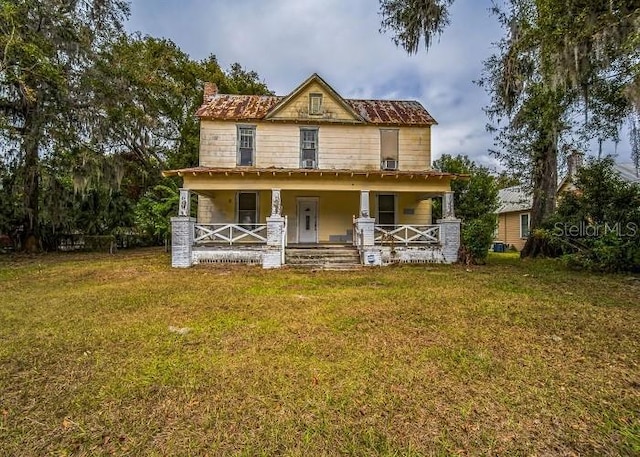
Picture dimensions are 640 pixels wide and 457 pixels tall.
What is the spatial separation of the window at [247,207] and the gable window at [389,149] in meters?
5.52

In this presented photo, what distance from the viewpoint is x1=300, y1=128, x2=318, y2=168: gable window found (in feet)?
44.3

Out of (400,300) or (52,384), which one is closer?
(52,384)

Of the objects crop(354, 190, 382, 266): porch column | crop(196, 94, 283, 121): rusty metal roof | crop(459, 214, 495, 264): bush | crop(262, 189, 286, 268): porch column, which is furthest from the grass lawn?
crop(196, 94, 283, 121): rusty metal roof

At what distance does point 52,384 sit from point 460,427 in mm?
3668

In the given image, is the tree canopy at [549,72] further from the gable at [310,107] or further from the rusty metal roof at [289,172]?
the gable at [310,107]

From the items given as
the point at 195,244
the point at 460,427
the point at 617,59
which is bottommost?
the point at 460,427

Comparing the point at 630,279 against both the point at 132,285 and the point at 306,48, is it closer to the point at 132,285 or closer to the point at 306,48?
the point at 132,285

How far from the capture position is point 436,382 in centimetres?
315

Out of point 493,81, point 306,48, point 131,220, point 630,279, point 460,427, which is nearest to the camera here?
point 460,427

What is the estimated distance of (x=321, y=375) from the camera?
3295 millimetres

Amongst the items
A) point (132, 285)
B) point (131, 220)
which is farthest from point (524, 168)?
point (131, 220)

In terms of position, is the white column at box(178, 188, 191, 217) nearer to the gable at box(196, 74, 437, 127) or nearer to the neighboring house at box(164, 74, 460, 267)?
the neighboring house at box(164, 74, 460, 267)

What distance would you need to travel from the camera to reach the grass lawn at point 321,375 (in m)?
2.43

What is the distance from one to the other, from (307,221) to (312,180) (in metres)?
2.73
